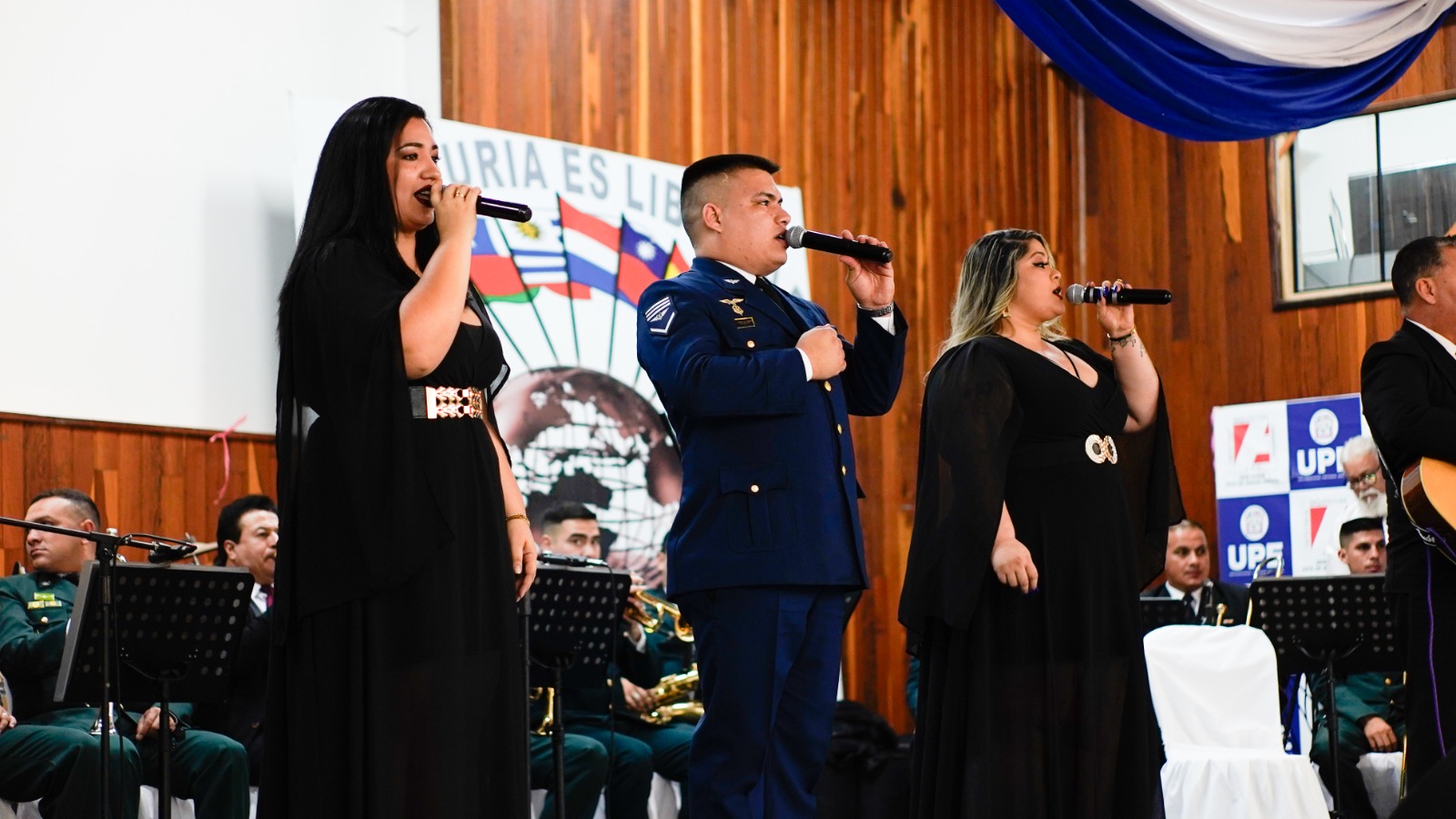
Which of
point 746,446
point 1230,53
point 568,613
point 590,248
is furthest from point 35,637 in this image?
point 1230,53

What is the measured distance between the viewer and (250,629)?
207 inches

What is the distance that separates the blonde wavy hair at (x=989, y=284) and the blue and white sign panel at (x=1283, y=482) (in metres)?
4.93

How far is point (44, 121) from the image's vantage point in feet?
19.0

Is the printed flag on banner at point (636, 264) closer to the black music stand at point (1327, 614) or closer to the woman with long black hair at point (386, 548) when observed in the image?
the black music stand at point (1327, 614)

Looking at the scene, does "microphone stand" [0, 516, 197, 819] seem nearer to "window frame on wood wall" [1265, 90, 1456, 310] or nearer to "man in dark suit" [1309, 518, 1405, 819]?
"man in dark suit" [1309, 518, 1405, 819]

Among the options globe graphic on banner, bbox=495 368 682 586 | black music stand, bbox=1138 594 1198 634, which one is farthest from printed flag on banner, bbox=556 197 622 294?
black music stand, bbox=1138 594 1198 634

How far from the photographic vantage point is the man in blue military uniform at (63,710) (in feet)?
15.7

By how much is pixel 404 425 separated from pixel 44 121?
3.76 meters

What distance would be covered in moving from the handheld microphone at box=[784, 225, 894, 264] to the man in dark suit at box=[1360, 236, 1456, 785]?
1.46 m

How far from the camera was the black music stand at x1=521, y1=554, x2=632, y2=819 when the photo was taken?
488 centimetres

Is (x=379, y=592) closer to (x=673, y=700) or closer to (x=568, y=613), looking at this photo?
(x=568, y=613)

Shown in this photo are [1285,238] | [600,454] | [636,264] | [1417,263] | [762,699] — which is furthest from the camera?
[1285,238]

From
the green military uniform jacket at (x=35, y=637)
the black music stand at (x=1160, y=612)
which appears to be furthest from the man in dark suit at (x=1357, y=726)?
the green military uniform jacket at (x=35, y=637)

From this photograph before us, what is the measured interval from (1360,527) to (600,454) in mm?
3286
